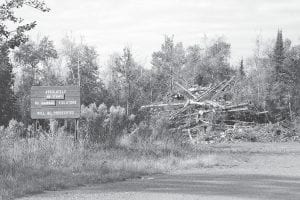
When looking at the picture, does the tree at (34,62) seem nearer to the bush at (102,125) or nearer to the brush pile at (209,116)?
the brush pile at (209,116)

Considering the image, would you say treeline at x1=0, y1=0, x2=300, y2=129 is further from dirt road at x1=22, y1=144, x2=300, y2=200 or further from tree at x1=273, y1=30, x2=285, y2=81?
dirt road at x1=22, y1=144, x2=300, y2=200

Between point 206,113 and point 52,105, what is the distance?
16601 millimetres

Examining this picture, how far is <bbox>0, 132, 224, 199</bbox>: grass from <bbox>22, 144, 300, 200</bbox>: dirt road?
0.60m

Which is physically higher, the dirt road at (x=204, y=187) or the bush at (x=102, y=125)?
the bush at (x=102, y=125)

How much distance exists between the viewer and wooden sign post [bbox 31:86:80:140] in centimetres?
2034

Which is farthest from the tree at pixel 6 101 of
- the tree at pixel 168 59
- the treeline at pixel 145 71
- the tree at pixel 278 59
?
the tree at pixel 278 59

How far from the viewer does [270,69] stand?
70.1m

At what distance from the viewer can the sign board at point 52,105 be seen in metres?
20.3

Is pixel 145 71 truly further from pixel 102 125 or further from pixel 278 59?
pixel 102 125

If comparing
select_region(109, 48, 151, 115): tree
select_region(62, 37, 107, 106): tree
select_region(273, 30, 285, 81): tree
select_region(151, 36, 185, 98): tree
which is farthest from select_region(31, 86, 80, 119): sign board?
select_region(151, 36, 185, 98): tree

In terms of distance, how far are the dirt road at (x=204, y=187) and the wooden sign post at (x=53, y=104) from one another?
222 inches

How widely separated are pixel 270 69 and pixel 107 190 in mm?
60380

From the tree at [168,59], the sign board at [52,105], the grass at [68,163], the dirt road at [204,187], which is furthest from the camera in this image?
the tree at [168,59]

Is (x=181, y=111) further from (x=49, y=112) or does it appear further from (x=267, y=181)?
(x=267, y=181)
